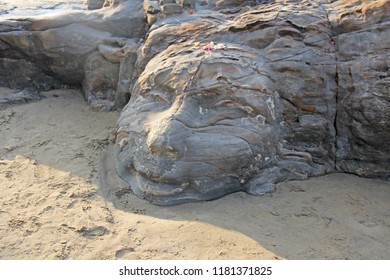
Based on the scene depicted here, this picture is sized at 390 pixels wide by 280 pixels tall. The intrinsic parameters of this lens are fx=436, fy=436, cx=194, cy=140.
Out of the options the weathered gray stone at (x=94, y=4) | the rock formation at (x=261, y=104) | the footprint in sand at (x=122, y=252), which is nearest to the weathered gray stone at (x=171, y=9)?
the rock formation at (x=261, y=104)

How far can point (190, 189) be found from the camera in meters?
3.70

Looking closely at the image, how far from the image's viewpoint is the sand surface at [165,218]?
3.08m

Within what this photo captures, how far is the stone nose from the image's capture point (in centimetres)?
367

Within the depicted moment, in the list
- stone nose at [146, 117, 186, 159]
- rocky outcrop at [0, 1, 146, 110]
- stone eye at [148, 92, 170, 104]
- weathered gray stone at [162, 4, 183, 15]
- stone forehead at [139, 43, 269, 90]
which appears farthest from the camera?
rocky outcrop at [0, 1, 146, 110]

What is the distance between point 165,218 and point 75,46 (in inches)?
121

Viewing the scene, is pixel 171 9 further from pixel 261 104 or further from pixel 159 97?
pixel 261 104

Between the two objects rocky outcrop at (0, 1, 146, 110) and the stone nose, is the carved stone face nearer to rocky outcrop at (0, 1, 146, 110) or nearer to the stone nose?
the stone nose

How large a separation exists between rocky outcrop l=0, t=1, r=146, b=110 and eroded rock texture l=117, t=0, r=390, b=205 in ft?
4.15

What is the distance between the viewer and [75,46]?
18.4 ft

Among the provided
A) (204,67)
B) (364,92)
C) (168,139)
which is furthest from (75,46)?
(364,92)

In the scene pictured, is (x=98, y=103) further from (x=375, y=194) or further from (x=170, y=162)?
(x=375, y=194)

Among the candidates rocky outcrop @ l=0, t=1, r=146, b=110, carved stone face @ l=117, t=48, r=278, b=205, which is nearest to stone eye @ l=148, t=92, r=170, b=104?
carved stone face @ l=117, t=48, r=278, b=205

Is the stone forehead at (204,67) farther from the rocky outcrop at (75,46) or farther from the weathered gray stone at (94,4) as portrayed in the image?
the weathered gray stone at (94,4)
